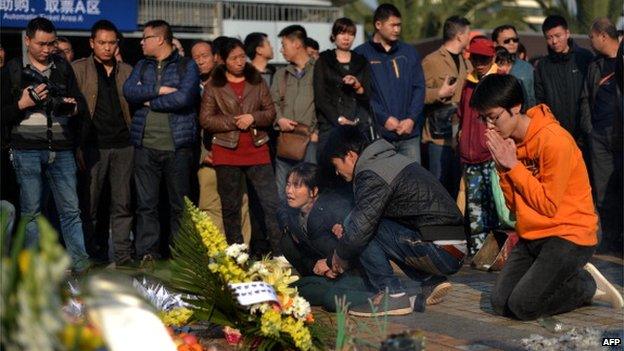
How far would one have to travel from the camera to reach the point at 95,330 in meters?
2.95

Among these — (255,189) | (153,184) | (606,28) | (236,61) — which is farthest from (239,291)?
(606,28)

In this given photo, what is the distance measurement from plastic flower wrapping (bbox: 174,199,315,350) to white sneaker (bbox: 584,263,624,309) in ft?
9.08

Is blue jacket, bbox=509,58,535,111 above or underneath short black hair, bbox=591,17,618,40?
underneath

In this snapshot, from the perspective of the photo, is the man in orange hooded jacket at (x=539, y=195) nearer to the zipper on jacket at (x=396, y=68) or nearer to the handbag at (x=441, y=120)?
the zipper on jacket at (x=396, y=68)

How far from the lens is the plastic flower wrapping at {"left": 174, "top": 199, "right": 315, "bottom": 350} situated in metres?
5.58

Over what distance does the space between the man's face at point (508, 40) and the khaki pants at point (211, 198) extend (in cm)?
287

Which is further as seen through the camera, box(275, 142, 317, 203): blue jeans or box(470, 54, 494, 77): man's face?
box(275, 142, 317, 203): blue jeans

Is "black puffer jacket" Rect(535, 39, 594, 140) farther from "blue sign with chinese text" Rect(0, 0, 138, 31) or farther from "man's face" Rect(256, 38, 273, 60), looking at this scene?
"blue sign with chinese text" Rect(0, 0, 138, 31)

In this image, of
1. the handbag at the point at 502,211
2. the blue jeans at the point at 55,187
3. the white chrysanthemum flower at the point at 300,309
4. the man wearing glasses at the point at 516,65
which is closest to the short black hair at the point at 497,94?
the white chrysanthemum flower at the point at 300,309

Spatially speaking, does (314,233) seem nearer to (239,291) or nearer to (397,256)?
(397,256)

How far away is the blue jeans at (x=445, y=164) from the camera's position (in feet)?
36.9

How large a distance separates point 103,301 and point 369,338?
2.58m

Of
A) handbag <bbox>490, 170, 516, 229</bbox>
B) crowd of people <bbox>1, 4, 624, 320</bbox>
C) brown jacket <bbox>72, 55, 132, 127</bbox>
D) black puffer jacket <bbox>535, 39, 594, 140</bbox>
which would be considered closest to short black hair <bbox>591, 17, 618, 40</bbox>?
crowd of people <bbox>1, 4, 624, 320</bbox>

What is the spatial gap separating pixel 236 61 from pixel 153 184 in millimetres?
1307
